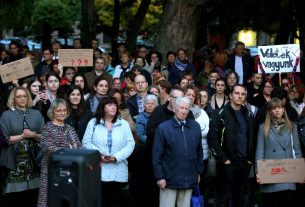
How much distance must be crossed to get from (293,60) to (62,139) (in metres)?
5.82

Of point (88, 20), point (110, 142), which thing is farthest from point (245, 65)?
point (88, 20)

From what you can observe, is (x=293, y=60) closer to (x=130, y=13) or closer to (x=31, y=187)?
(x=31, y=187)

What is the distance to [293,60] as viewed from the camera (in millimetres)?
12938

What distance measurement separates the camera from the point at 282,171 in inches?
367

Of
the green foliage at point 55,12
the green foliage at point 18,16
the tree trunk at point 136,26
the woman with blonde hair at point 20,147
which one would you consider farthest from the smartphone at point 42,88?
the green foliage at point 55,12

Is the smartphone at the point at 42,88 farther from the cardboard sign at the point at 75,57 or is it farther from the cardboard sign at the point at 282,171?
the cardboard sign at the point at 282,171

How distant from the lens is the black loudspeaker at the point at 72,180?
690 cm

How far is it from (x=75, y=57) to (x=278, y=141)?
19.1ft

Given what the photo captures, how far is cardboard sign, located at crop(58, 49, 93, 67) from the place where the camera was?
14.0m

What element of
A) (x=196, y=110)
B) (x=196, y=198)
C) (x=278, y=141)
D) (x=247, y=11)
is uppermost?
(x=247, y=11)

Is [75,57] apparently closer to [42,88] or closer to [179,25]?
[42,88]

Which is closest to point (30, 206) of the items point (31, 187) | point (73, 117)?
point (31, 187)

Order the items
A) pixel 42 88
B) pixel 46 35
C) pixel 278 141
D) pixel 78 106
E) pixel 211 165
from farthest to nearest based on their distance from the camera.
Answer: pixel 46 35, pixel 42 88, pixel 211 165, pixel 78 106, pixel 278 141

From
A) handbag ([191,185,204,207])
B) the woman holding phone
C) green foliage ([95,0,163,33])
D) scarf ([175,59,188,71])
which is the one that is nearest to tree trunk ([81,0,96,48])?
scarf ([175,59,188,71])
